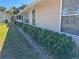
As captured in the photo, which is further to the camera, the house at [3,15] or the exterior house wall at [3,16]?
the exterior house wall at [3,16]

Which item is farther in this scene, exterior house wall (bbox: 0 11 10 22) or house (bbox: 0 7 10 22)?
exterior house wall (bbox: 0 11 10 22)

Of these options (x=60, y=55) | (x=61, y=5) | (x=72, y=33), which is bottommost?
(x=60, y=55)

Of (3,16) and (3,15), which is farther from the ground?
(3,15)

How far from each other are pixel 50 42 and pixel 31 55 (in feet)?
4.33

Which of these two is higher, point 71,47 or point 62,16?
point 62,16

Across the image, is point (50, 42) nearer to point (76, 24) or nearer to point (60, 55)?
point (60, 55)

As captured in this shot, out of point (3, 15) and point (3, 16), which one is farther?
point (3, 15)

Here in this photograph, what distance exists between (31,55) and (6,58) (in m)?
1.07

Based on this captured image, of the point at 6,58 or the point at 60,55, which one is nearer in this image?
the point at 60,55

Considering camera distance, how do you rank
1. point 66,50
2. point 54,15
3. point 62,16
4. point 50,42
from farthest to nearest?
point 54,15 < point 62,16 < point 50,42 < point 66,50

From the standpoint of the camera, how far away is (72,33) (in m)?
6.39

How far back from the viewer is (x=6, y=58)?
257 inches

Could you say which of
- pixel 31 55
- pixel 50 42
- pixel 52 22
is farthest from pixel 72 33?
pixel 52 22

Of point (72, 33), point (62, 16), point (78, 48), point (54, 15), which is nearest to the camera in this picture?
point (78, 48)
